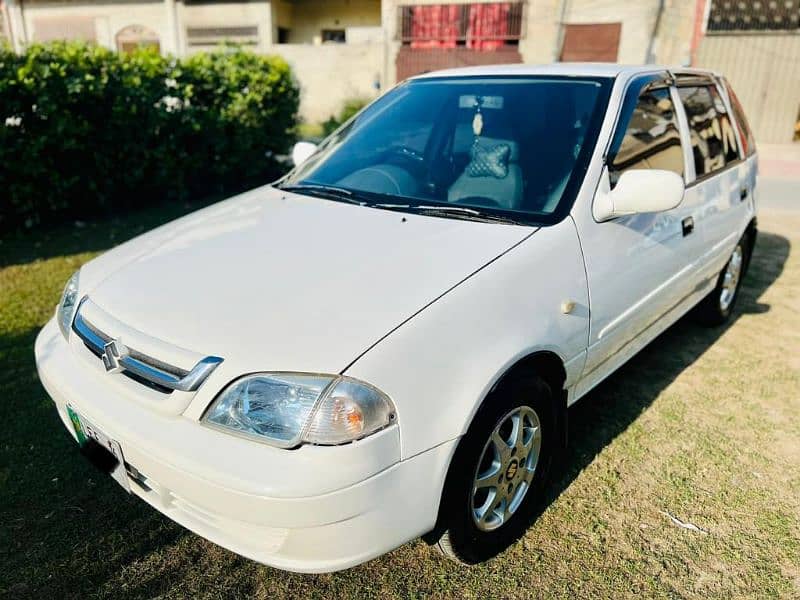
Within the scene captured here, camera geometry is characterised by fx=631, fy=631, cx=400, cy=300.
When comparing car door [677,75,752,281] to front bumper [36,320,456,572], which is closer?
front bumper [36,320,456,572]

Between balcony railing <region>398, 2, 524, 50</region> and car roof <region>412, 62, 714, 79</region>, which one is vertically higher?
balcony railing <region>398, 2, 524, 50</region>

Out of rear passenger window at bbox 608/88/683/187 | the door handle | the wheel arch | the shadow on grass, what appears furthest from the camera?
the door handle

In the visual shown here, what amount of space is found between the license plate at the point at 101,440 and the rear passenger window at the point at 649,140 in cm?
214

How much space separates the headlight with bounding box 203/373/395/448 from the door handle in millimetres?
2103

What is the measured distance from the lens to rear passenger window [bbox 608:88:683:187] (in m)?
2.76

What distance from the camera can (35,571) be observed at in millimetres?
2238

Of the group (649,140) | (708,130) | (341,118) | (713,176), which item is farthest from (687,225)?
(341,118)

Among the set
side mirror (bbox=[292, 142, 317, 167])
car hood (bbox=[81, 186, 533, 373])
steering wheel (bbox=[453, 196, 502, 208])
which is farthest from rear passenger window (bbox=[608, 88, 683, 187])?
side mirror (bbox=[292, 142, 317, 167])

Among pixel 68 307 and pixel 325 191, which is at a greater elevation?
pixel 325 191

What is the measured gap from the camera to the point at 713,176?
11.7ft

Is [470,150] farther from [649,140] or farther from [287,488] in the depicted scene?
[287,488]

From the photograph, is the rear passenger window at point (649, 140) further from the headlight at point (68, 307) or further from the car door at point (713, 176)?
the headlight at point (68, 307)

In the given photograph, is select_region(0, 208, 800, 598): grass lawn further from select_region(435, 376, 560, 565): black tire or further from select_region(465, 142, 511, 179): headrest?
select_region(465, 142, 511, 179): headrest

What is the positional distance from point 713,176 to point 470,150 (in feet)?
5.11
